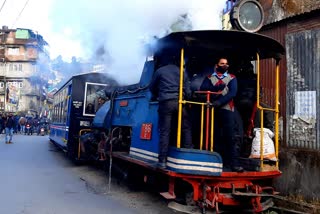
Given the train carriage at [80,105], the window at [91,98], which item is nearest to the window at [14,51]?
the train carriage at [80,105]

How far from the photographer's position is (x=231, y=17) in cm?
612

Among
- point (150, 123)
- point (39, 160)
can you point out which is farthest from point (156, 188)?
point (39, 160)

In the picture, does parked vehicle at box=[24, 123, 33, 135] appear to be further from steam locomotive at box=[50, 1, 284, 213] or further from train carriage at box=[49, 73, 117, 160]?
steam locomotive at box=[50, 1, 284, 213]

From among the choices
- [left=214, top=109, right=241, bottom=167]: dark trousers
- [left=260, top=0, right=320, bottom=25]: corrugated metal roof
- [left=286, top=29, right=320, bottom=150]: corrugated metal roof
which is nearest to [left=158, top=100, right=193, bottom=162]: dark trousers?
[left=214, top=109, right=241, bottom=167]: dark trousers

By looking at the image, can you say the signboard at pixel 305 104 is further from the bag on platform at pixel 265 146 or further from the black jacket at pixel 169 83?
the black jacket at pixel 169 83

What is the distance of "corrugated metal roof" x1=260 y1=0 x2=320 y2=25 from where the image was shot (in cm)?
750

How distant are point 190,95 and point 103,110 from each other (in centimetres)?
429

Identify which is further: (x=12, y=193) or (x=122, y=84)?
(x=122, y=84)

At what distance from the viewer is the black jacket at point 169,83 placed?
216 inches

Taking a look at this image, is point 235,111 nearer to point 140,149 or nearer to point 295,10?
point 140,149

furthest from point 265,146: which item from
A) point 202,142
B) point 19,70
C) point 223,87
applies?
point 19,70

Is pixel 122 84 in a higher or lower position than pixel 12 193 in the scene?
higher

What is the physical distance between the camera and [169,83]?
217 inches

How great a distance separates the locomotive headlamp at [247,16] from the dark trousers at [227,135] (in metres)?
1.67
